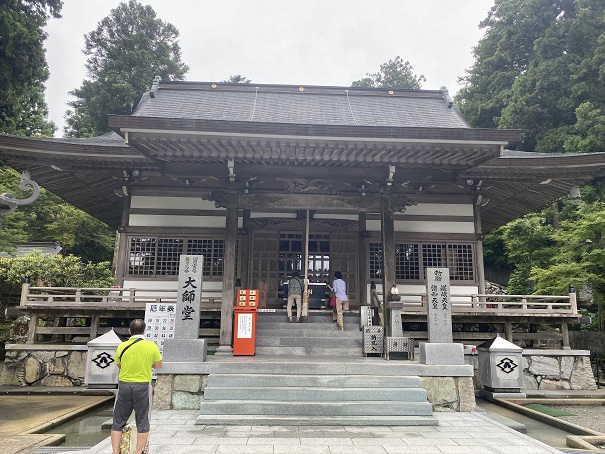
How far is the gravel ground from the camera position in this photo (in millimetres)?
7738

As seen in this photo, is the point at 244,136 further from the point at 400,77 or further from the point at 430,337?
the point at 400,77

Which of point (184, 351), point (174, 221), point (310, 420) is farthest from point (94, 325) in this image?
point (310, 420)

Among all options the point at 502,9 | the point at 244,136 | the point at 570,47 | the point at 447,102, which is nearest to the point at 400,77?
the point at 502,9

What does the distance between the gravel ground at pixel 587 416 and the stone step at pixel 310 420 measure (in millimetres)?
3481

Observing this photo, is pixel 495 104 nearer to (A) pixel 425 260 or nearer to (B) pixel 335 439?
(A) pixel 425 260

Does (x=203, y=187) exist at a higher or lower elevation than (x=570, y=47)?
lower

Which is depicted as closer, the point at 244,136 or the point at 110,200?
the point at 244,136

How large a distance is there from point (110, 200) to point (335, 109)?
26.9 feet

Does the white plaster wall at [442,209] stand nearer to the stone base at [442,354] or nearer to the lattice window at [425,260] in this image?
the lattice window at [425,260]

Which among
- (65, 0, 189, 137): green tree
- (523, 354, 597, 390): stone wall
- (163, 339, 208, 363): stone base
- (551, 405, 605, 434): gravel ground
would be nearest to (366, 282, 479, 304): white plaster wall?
→ (523, 354, 597, 390): stone wall

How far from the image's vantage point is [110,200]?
13.6 m

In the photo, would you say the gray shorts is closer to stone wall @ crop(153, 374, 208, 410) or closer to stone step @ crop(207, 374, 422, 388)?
stone step @ crop(207, 374, 422, 388)

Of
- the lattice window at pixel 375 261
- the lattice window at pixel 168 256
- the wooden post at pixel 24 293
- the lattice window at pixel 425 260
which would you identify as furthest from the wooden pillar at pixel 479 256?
the wooden post at pixel 24 293

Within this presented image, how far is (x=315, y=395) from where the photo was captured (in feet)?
22.9
